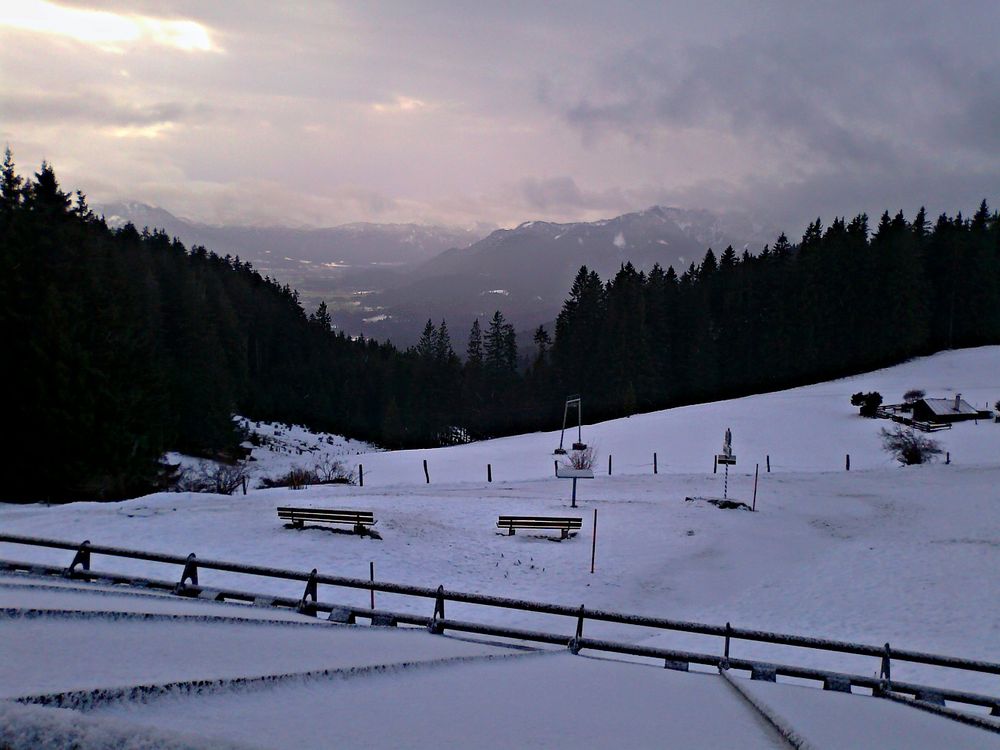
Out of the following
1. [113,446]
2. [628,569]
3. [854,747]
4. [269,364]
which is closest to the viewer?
[854,747]

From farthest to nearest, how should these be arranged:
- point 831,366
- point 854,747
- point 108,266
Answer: point 831,366 → point 108,266 → point 854,747

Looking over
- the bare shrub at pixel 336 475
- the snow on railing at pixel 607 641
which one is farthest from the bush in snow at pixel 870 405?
the snow on railing at pixel 607 641

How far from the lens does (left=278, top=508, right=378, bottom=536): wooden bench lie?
19.6 meters

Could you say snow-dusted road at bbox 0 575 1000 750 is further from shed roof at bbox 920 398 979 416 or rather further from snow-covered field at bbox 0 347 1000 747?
shed roof at bbox 920 398 979 416

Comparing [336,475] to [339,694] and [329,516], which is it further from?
[339,694]

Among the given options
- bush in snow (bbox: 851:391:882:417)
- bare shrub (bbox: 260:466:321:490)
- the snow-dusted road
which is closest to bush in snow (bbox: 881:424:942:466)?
bush in snow (bbox: 851:391:882:417)

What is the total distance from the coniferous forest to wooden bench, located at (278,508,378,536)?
13805 millimetres

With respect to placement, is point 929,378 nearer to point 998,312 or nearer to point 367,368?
point 998,312

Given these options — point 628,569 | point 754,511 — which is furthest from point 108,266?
point 754,511

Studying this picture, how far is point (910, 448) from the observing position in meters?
36.6

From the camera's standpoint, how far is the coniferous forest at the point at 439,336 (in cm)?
3091

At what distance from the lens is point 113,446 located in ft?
96.9

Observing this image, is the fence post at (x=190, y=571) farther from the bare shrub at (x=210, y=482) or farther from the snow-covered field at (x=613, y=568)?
the bare shrub at (x=210, y=482)

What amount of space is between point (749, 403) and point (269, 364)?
7193 centimetres
